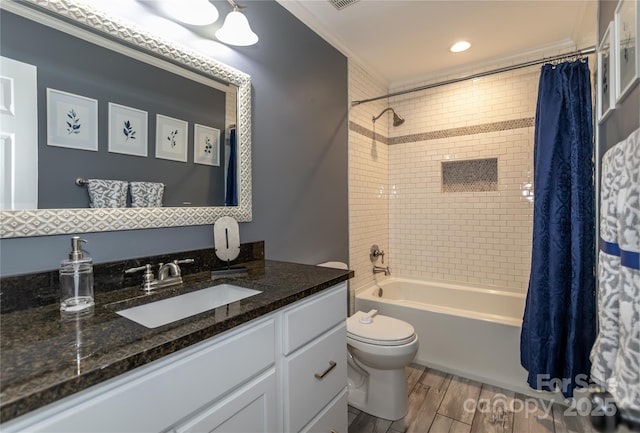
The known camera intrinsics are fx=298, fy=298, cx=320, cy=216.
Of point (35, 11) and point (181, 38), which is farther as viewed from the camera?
point (181, 38)

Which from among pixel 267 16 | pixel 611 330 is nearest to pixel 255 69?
pixel 267 16

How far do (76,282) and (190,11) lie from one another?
117 cm

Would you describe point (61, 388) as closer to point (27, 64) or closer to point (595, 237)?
point (27, 64)

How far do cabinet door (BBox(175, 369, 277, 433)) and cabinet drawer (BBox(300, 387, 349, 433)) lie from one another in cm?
25

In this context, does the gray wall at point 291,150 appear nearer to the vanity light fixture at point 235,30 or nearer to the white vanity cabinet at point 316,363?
the vanity light fixture at point 235,30

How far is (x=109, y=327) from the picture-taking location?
0.77 metres

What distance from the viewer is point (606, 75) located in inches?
59.1

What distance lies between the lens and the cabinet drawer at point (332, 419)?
1174 mm

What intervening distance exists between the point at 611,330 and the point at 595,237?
974 millimetres

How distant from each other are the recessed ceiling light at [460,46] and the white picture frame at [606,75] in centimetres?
102

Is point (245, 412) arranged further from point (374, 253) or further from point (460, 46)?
point (460, 46)

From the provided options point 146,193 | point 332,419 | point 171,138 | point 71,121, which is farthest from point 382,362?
point 71,121

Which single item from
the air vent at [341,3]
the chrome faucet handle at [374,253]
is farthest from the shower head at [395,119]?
the chrome faucet handle at [374,253]

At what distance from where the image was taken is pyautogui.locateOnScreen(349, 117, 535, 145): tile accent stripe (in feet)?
8.70
